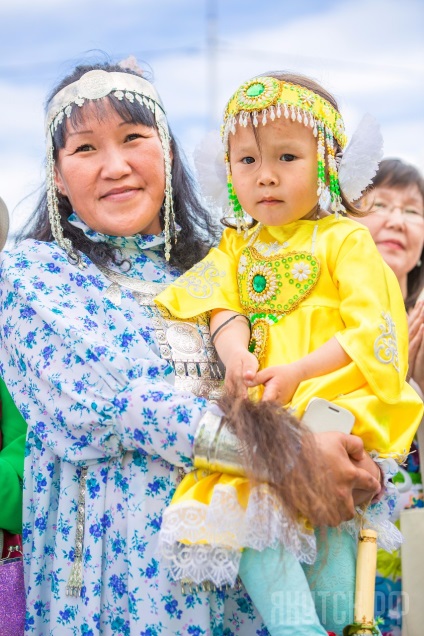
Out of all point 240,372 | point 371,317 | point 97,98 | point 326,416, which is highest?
point 97,98

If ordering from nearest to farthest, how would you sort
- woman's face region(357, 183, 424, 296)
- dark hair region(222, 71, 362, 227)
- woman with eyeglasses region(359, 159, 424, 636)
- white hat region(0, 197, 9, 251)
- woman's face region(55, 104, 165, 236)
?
dark hair region(222, 71, 362, 227), woman's face region(55, 104, 165, 236), white hat region(0, 197, 9, 251), woman with eyeglasses region(359, 159, 424, 636), woman's face region(357, 183, 424, 296)

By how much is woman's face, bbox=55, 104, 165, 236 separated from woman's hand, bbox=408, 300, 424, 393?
121 cm

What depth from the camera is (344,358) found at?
7.70 ft

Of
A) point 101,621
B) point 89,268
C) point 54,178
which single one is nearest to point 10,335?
point 89,268

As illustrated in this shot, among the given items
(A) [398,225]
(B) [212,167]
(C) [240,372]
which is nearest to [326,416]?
(C) [240,372]

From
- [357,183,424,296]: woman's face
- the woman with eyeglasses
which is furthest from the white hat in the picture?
[357,183,424,296]: woman's face

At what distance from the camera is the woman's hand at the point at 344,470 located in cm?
216

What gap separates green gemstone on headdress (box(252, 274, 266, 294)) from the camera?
102 inches

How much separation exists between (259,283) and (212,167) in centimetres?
43

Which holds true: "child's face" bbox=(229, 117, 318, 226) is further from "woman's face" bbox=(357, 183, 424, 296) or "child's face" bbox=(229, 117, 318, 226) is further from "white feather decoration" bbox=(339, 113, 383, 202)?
"woman's face" bbox=(357, 183, 424, 296)

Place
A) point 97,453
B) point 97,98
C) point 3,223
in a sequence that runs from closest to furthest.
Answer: point 97,453
point 97,98
point 3,223

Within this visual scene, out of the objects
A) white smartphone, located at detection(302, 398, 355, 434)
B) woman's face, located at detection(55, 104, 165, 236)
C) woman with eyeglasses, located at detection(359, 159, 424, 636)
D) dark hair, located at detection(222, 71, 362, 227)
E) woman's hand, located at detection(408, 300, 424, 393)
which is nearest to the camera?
white smartphone, located at detection(302, 398, 355, 434)

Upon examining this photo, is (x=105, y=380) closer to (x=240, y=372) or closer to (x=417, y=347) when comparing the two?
(x=240, y=372)

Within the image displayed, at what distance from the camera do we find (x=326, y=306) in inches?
97.7
